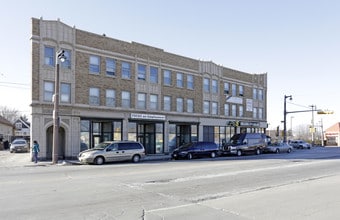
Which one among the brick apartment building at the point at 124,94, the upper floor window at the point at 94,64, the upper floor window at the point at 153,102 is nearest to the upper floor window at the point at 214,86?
the brick apartment building at the point at 124,94

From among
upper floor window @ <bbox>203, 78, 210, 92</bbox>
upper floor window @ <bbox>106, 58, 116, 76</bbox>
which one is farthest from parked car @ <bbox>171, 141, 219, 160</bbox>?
upper floor window @ <bbox>203, 78, 210, 92</bbox>

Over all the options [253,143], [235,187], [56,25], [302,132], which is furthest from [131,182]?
[302,132]

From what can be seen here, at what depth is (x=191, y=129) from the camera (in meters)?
40.3

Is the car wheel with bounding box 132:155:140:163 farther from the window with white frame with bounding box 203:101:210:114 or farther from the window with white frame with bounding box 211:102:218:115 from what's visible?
the window with white frame with bounding box 211:102:218:115

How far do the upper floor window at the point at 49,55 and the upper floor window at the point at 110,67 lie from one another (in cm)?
524

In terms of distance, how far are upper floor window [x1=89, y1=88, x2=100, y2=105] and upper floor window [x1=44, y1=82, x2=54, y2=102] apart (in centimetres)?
354

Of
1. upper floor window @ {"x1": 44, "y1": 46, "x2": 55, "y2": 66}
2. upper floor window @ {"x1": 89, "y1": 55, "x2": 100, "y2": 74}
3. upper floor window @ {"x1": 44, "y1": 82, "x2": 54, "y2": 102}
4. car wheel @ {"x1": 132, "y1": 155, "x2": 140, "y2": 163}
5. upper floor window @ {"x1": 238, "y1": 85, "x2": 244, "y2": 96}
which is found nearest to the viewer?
car wheel @ {"x1": 132, "y1": 155, "x2": 140, "y2": 163}

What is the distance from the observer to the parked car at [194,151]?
101 ft

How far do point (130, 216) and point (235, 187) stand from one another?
18.0ft

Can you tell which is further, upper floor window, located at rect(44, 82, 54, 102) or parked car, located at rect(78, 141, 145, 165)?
upper floor window, located at rect(44, 82, 54, 102)

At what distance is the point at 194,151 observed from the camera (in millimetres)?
31219

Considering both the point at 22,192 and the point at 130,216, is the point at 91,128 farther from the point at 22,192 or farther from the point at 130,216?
the point at 130,216

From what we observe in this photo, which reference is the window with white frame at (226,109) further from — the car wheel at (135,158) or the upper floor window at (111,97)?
the car wheel at (135,158)

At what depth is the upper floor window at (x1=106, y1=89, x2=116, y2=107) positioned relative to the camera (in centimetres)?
3196
